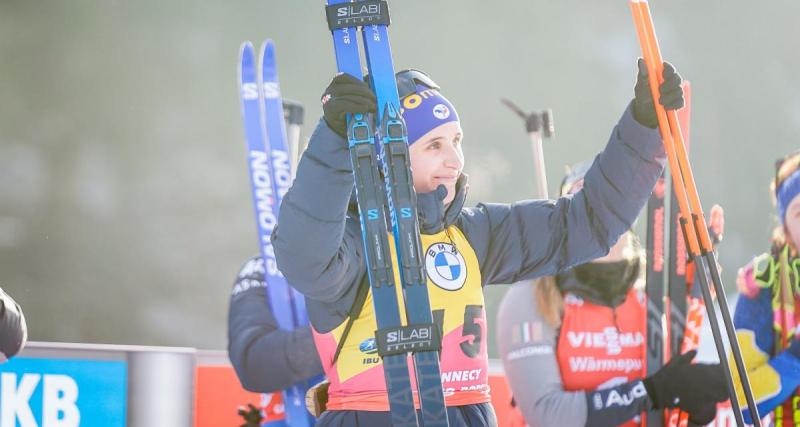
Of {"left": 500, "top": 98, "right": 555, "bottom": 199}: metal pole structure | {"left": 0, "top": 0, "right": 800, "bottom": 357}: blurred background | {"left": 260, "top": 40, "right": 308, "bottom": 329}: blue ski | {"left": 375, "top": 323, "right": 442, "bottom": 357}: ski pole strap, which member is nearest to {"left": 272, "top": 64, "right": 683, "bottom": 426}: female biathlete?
{"left": 375, "top": 323, "right": 442, "bottom": 357}: ski pole strap

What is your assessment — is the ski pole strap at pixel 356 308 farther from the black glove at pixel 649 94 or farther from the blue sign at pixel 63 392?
the blue sign at pixel 63 392

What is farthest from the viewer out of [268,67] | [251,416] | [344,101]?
[268,67]

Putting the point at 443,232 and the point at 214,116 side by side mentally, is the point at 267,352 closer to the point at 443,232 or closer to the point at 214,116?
the point at 443,232

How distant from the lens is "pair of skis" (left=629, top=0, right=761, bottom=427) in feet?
6.47

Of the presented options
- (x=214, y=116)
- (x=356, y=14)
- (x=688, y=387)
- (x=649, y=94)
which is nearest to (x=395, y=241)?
(x=356, y=14)

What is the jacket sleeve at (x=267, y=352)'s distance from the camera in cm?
314

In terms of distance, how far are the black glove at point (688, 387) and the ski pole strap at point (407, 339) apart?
130 centimetres

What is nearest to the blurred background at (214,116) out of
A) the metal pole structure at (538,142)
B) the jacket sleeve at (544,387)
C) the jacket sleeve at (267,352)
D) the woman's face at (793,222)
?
the metal pole structure at (538,142)

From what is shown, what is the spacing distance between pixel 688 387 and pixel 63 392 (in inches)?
68.3

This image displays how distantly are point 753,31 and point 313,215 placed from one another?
4.35 m

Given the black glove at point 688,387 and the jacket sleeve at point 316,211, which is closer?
the jacket sleeve at point 316,211

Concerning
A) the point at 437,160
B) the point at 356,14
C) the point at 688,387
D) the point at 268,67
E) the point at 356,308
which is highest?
the point at 268,67

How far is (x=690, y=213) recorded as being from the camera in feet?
6.82

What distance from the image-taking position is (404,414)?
1.70 meters
